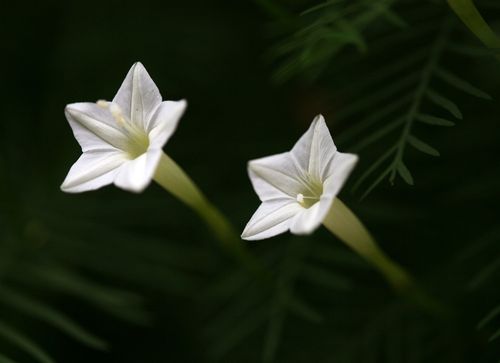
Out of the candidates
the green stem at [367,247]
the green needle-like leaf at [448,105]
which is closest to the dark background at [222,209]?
the green stem at [367,247]

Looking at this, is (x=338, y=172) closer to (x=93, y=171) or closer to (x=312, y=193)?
(x=312, y=193)

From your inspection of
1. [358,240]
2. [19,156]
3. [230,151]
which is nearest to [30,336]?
[19,156]

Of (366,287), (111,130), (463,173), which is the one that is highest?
(111,130)

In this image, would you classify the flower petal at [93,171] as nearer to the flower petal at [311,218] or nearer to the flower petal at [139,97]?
the flower petal at [139,97]

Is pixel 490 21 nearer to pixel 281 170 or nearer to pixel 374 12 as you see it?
pixel 374 12

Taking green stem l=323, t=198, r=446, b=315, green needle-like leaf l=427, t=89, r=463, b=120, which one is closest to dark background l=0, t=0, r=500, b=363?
green stem l=323, t=198, r=446, b=315

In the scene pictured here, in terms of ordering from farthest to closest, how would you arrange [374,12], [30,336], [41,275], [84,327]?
[84,327], [30,336], [41,275], [374,12]
